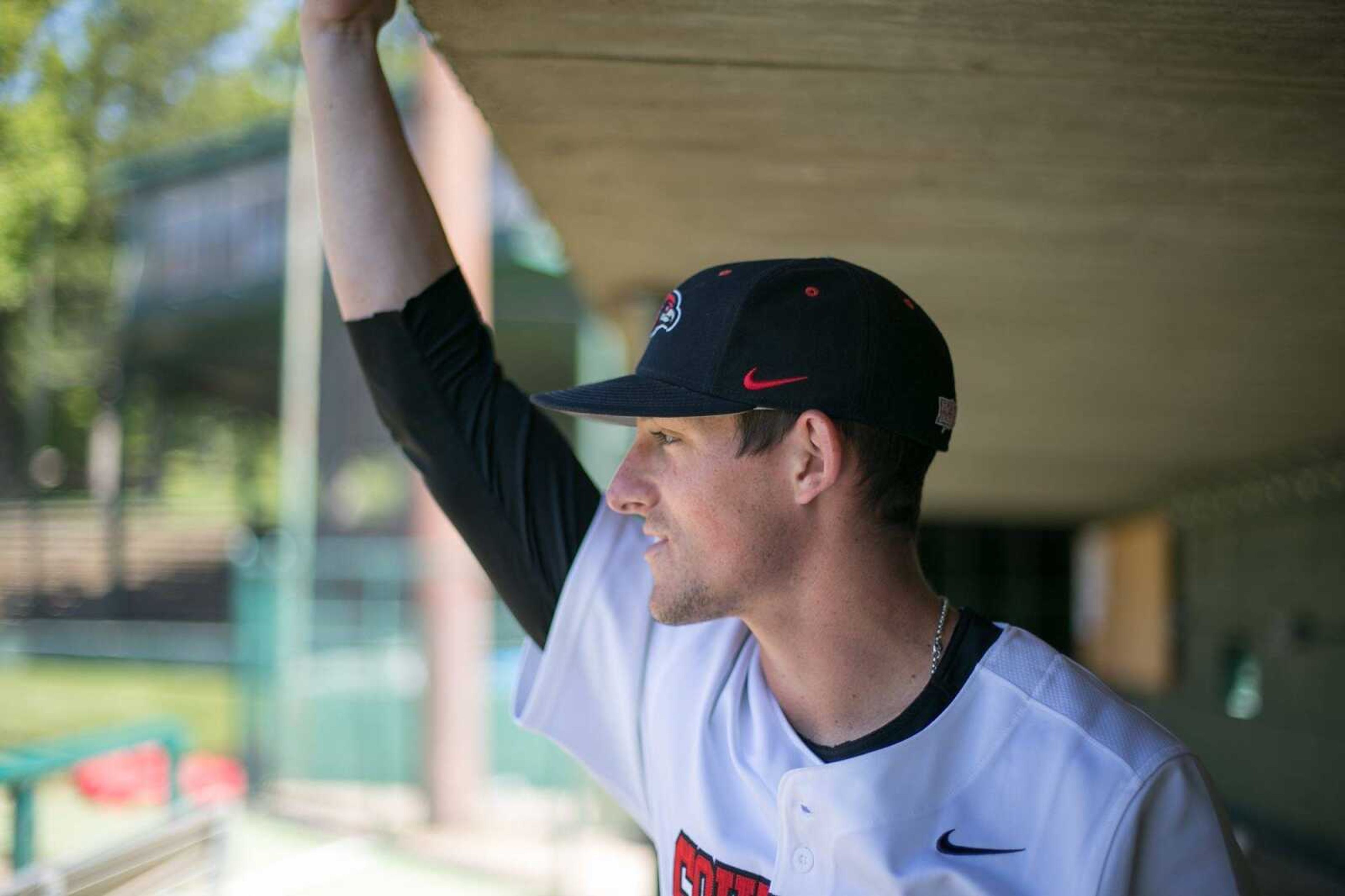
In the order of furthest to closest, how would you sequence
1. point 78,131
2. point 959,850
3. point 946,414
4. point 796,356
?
point 78,131 < point 946,414 < point 796,356 < point 959,850

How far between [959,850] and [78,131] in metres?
2.55

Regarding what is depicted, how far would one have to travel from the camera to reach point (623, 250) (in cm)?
372

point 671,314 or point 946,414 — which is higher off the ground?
point 671,314

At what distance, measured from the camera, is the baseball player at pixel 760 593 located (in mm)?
1504

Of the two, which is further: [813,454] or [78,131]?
[78,131]

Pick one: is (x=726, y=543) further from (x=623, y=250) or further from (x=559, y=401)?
(x=623, y=250)

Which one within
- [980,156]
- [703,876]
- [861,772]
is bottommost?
[703,876]

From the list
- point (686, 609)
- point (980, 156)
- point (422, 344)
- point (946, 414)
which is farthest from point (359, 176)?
point (980, 156)

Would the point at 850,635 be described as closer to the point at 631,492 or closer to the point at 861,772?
the point at 861,772

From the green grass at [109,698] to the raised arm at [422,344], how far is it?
1.99 metres

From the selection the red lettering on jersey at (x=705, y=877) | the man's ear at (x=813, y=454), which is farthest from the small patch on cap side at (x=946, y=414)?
the red lettering on jersey at (x=705, y=877)

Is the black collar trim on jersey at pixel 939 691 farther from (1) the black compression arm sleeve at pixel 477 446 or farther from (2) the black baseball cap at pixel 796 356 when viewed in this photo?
(1) the black compression arm sleeve at pixel 477 446

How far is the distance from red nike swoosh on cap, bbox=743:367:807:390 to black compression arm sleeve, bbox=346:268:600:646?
1.35ft

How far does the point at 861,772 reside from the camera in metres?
1.58
